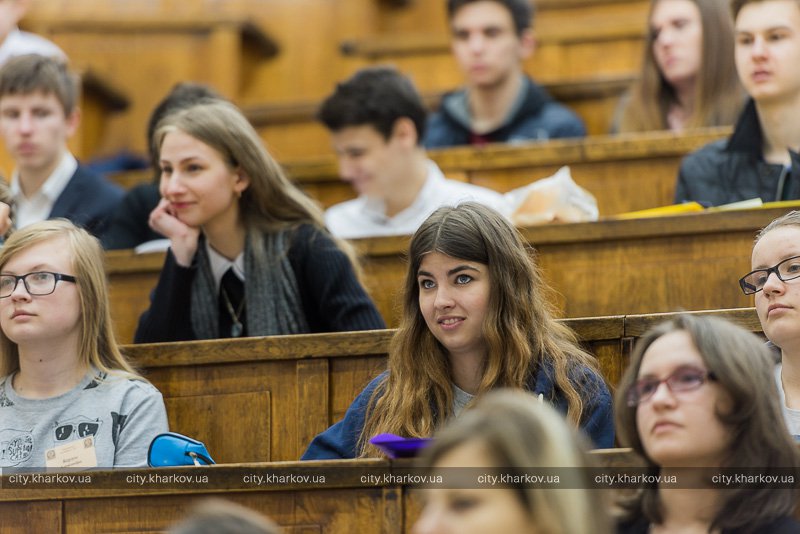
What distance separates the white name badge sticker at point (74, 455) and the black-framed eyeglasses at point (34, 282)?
28 centimetres

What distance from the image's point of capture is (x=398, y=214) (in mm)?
3500

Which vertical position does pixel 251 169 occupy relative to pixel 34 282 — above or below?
above

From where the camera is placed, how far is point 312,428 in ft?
8.04

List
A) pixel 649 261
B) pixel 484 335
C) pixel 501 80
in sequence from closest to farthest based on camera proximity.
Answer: pixel 484 335 < pixel 649 261 < pixel 501 80

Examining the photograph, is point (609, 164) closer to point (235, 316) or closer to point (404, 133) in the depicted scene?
point (404, 133)

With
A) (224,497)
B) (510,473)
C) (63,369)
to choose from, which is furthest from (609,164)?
(510,473)

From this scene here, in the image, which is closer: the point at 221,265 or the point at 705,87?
the point at 221,265

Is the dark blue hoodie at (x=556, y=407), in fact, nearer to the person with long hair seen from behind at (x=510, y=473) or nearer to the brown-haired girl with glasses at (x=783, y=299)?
the brown-haired girl with glasses at (x=783, y=299)

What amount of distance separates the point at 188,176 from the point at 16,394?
0.61m

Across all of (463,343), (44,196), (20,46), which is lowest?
(463,343)

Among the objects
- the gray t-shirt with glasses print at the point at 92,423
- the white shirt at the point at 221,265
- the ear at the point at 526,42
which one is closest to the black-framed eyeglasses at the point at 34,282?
the gray t-shirt with glasses print at the point at 92,423

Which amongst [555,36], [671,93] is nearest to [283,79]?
[555,36]

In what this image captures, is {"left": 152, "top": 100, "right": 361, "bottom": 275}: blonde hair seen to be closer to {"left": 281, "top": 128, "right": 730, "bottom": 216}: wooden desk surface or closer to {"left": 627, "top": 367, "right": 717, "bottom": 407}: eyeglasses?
{"left": 281, "top": 128, "right": 730, "bottom": 216}: wooden desk surface

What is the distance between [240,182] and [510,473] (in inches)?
62.8
